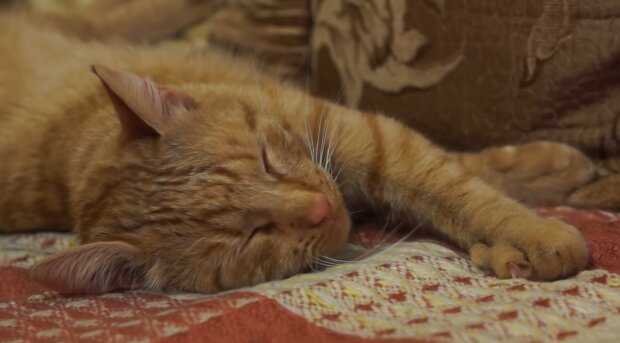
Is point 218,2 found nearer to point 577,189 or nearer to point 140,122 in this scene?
point 140,122

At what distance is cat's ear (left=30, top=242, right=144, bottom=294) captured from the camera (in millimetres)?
1184

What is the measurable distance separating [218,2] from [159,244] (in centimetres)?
129

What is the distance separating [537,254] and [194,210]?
26.2 inches

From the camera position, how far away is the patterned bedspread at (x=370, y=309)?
0.97 metres

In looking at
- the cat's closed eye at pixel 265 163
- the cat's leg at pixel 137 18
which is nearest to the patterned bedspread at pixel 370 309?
the cat's closed eye at pixel 265 163

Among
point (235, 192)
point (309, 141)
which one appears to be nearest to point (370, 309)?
point (235, 192)

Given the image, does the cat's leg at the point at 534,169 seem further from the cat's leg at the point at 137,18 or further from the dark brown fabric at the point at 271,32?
the cat's leg at the point at 137,18

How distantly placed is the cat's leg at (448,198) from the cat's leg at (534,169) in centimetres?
18

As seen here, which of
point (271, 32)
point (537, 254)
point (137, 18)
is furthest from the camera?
point (137, 18)

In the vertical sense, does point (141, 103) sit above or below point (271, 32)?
below

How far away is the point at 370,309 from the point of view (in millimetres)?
1065

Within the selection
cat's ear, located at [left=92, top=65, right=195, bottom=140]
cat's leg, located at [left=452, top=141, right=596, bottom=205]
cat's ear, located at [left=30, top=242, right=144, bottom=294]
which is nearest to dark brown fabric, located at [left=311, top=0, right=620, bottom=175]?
cat's leg, located at [left=452, top=141, right=596, bottom=205]

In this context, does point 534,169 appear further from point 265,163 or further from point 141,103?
point 141,103

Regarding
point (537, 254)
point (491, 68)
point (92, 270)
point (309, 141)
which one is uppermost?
point (491, 68)
